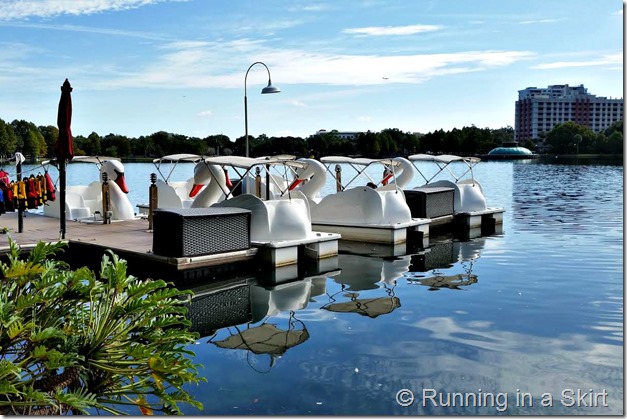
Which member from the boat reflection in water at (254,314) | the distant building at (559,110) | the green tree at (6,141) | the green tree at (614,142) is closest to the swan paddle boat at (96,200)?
the boat reflection in water at (254,314)

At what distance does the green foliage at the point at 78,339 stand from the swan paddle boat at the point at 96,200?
42.3 ft

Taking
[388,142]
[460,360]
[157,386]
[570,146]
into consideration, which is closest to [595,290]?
[460,360]

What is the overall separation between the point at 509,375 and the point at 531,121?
147 meters

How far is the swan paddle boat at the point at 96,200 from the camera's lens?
17.1 metres

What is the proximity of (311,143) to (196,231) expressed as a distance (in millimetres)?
73767

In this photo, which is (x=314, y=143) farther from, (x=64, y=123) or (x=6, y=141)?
(x=64, y=123)

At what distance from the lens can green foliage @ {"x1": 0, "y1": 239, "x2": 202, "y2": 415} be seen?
3934 millimetres

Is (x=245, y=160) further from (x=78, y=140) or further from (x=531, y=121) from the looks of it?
(x=531, y=121)

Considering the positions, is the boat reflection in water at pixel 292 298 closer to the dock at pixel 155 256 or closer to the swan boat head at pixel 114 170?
the dock at pixel 155 256

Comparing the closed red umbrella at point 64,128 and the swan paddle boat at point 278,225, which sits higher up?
the closed red umbrella at point 64,128

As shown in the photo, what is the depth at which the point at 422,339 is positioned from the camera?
8.42m

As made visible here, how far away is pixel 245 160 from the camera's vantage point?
13.9 metres

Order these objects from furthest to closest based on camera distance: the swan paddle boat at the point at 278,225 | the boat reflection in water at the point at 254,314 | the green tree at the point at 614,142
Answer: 1. the green tree at the point at 614,142
2. the swan paddle boat at the point at 278,225
3. the boat reflection in water at the point at 254,314

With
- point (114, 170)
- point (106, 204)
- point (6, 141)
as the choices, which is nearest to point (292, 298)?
point (106, 204)
